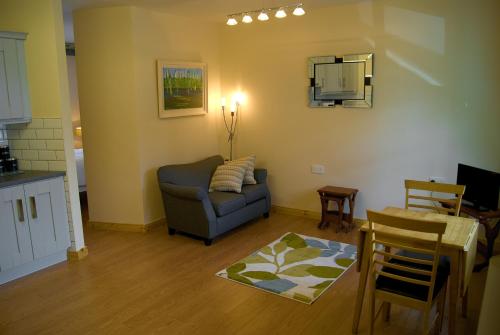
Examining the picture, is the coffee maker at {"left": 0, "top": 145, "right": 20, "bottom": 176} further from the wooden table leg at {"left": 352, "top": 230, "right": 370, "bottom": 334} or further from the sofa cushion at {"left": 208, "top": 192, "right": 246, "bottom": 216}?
the wooden table leg at {"left": 352, "top": 230, "right": 370, "bottom": 334}

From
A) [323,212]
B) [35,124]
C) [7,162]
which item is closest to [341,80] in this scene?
[323,212]

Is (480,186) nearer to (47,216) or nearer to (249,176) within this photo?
(249,176)

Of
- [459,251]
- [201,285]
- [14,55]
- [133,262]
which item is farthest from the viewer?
[133,262]

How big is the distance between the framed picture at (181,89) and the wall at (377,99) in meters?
0.49

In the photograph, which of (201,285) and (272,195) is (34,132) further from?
(272,195)

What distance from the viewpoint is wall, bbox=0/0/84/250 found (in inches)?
154

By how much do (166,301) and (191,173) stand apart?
2014 millimetres

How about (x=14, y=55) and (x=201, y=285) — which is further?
(x=14, y=55)

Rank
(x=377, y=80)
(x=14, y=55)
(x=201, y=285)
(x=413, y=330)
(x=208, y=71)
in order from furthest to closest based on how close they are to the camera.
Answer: (x=208, y=71), (x=377, y=80), (x=14, y=55), (x=201, y=285), (x=413, y=330)

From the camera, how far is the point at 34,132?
4156mm

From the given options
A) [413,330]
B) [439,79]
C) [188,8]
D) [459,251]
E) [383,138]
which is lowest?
[413,330]

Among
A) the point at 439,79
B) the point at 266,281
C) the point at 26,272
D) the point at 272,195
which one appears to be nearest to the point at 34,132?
the point at 26,272

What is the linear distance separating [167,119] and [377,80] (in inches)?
102

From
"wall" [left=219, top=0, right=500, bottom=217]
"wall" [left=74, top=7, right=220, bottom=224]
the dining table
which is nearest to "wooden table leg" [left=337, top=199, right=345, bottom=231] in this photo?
"wall" [left=219, top=0, right=500, bottom=217]
